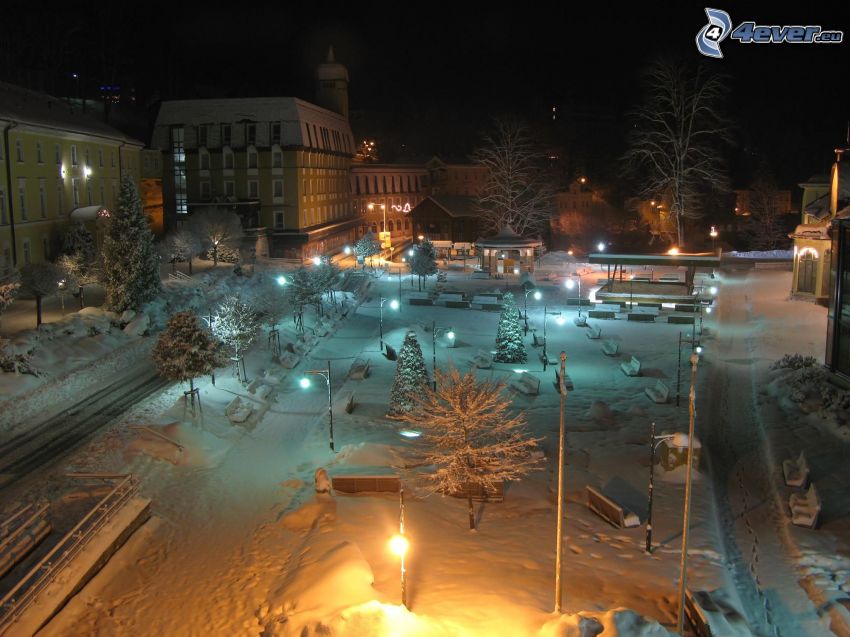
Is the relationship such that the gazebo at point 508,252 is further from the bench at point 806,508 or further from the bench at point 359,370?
the bench at point 806,508

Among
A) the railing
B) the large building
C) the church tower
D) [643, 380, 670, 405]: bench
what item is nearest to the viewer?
the railing

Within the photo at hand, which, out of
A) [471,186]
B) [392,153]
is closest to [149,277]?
[471,186]

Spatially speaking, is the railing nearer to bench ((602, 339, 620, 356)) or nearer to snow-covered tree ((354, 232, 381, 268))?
bench ((602, 339, 620, 356))

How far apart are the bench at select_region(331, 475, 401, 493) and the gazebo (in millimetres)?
34627

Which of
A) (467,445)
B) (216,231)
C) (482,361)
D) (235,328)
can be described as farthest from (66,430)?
(216,231)

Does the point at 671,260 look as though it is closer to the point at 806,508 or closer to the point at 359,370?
the point at 359,370

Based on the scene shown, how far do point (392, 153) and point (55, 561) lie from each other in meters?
92.0

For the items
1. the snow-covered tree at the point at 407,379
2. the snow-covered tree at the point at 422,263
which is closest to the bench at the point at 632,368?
the snow-covered tree at the point at 407,379

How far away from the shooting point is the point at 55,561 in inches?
611

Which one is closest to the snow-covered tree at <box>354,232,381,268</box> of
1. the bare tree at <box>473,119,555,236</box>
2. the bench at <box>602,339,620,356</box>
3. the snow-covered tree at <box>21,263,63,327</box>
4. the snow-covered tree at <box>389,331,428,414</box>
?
the bare tree at <box>473,119,555,236</box>

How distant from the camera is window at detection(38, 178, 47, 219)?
39.1 metres

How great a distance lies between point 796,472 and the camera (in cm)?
2198

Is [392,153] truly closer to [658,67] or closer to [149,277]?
[658,67]

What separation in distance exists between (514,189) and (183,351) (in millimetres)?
49849
